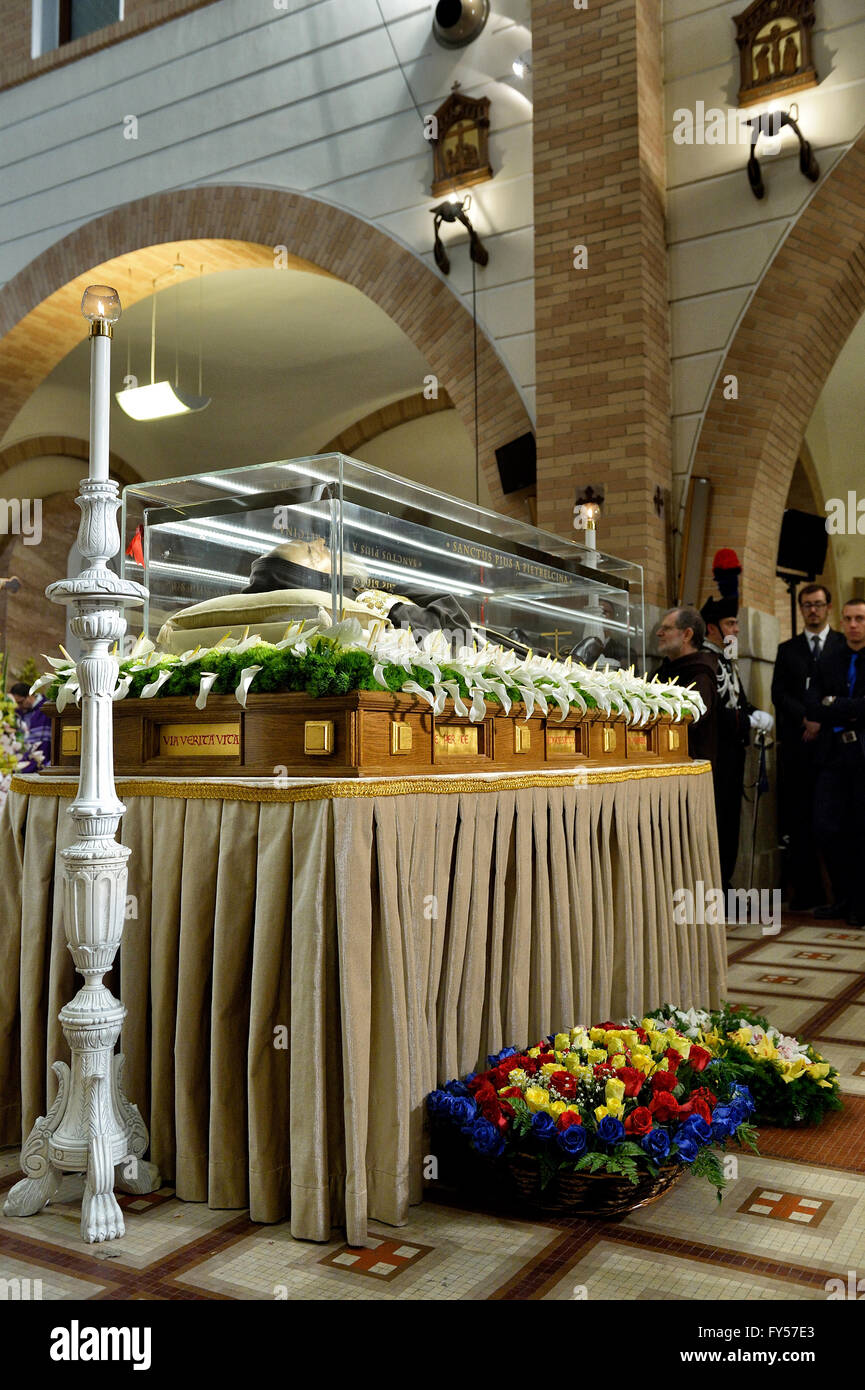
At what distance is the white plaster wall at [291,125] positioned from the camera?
7.67 m

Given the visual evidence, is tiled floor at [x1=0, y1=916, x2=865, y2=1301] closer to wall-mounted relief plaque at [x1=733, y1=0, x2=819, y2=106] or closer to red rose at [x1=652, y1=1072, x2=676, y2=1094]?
red rose at [x1=652, y1=1072, x2=676, y2=1094]

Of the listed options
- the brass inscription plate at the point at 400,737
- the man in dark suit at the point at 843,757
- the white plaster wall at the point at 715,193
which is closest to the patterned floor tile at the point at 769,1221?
the brass inscription plate at the point at 400,737

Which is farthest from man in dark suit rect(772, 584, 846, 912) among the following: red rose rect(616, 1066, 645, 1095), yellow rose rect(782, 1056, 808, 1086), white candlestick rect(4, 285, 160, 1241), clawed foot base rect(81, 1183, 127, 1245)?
clawed foot base rect(81, 1183, 127, 1245)

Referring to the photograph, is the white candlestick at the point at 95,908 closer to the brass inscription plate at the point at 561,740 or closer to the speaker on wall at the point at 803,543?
the brass inscription plate at the point at 561,740

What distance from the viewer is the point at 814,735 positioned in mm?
6715

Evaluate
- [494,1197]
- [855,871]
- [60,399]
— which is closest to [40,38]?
[60,399]

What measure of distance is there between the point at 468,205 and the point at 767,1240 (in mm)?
7069

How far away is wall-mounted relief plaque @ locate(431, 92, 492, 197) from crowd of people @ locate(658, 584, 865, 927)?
11.2 ft

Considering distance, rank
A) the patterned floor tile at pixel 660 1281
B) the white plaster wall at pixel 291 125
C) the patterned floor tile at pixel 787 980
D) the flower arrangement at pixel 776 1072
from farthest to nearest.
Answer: the white plaster wall at pixel 291 125, the patterned floor tile at pixel 787 980, the flower arrangement at pixel 776 1072, the patterned floor tile at pixel 660 1281

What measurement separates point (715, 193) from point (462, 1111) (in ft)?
20.6

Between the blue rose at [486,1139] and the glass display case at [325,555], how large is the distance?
1156 millimetres

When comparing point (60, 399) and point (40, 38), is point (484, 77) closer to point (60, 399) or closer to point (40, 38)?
point (40, 38)

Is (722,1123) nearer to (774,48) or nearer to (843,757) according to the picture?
(843,757)

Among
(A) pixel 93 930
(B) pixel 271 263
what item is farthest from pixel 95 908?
(B) pixel 271 263
